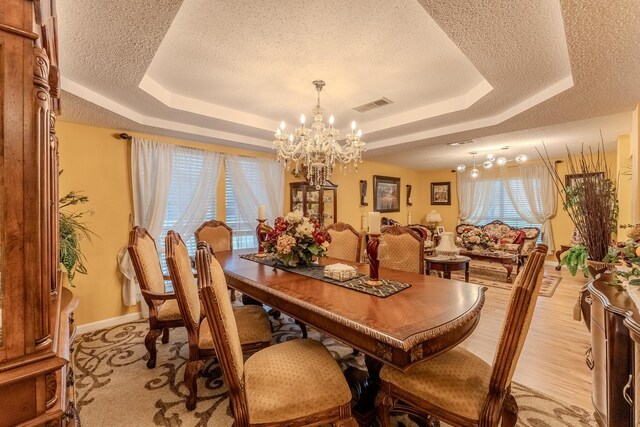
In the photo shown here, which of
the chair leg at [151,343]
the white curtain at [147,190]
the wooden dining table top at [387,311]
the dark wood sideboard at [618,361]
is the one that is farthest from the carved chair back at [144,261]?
the dark wood sideboard at [618,361]

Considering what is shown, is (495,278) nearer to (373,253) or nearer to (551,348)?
(551,348)

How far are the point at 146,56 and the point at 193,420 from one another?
2.29 metres

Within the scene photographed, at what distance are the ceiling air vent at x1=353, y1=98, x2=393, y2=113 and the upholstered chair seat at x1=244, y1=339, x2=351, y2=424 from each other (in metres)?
2.52

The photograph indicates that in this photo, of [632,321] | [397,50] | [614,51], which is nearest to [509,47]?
[614,51]

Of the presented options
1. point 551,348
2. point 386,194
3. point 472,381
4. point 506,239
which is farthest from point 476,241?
point 472,381

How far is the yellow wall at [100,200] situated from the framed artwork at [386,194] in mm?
4461

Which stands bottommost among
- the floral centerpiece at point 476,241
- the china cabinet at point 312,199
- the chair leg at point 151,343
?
the chair leg at point 151,343

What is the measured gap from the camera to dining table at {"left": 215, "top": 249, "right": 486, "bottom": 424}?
119 centimetres

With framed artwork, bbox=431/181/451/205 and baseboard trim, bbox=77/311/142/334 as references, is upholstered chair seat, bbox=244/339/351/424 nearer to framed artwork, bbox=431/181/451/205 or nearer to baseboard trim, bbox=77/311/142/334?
baseboard trim, bbox=77/311/142/334

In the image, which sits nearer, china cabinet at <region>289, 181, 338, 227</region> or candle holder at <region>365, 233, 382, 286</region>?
candle holder at <region>365, 233, 382, 286</region>

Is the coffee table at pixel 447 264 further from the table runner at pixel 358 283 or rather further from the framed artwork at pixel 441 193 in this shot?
the framed artwork at pixel 441 193

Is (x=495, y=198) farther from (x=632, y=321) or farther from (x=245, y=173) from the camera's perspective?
(x=632, y=321)

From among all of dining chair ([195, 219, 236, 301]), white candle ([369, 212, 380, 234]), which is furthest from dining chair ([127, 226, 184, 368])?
white candle ([369, 212, 380, 234])

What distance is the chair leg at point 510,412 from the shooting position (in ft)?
4.29
